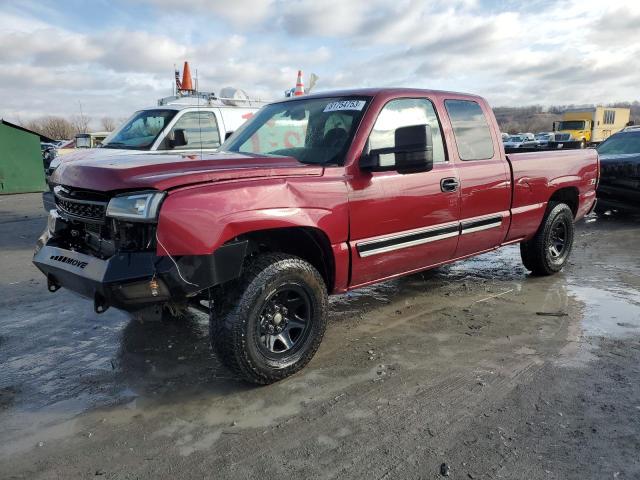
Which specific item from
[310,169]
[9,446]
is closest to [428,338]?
[310,169]

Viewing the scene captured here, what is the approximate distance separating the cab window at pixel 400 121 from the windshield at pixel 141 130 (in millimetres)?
4474

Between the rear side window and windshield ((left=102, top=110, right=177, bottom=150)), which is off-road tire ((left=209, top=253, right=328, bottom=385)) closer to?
the rear side window

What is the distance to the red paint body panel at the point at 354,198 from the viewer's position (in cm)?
286

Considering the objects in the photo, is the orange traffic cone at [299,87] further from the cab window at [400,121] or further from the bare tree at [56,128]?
the bare tree at [56,128]

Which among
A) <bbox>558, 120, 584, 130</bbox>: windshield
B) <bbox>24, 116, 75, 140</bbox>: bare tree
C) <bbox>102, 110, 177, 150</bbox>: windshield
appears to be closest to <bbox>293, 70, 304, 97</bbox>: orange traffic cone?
<bbox>102, 110, 177, 150</bbox>: windshield

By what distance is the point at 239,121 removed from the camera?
8.45 m

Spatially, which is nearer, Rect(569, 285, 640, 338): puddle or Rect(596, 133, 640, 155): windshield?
Rect(569, 285, 640, 338): puddle

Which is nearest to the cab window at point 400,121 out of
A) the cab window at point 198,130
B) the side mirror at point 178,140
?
the cab window at point 198,130

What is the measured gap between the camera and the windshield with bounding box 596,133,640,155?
9.86 meters

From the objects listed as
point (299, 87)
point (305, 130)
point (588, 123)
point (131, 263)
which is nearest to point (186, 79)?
point (299, 87)

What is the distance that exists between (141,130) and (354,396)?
241 inches

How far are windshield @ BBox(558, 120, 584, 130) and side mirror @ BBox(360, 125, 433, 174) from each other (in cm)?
4045

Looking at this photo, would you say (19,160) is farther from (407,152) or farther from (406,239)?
(407,152)

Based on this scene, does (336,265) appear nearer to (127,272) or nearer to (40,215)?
(127,272)
